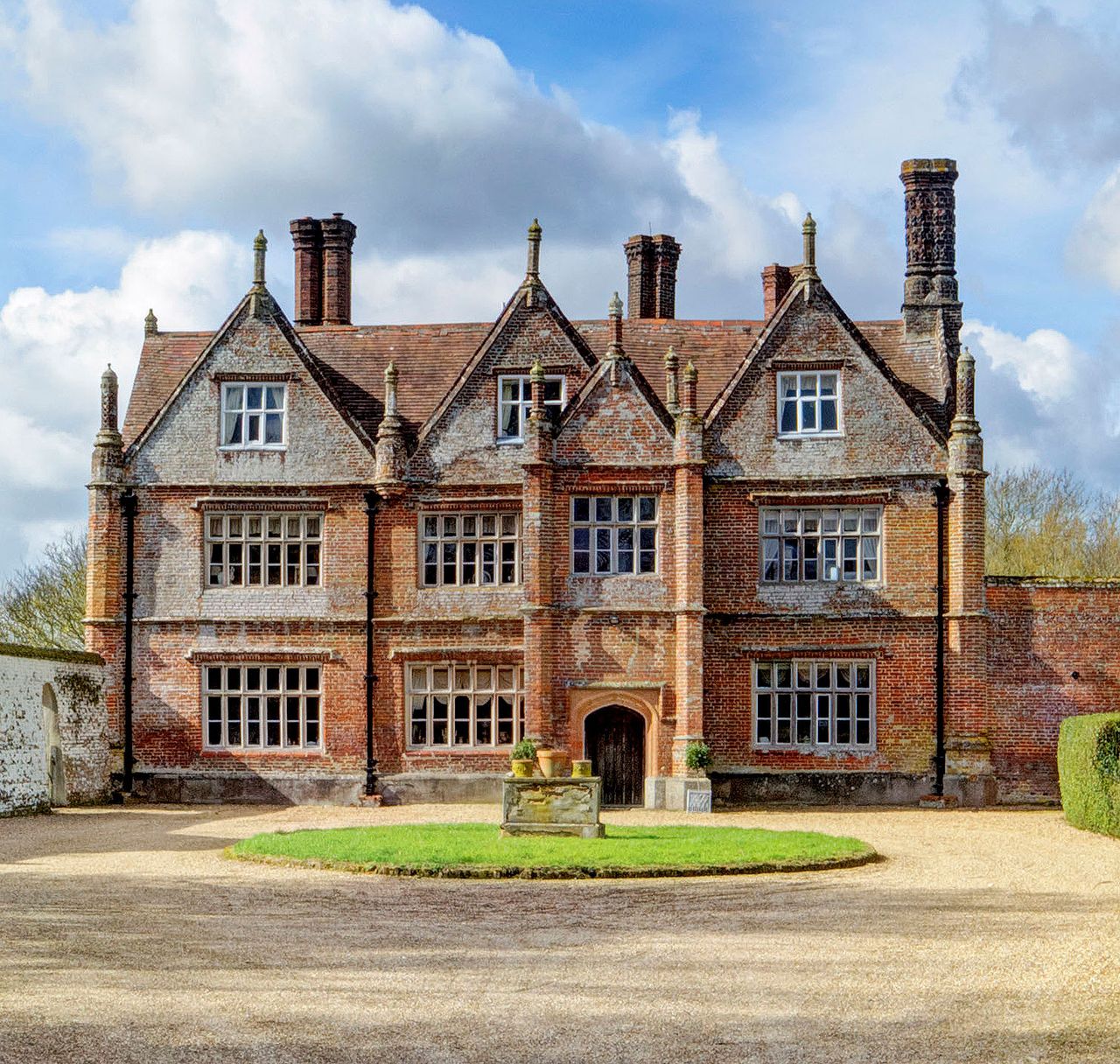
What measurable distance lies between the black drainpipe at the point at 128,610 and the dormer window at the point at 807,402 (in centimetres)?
1231

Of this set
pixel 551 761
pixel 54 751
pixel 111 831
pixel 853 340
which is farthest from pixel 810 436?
pixel 54 751

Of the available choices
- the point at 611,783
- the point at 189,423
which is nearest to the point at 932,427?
the point at 611,783

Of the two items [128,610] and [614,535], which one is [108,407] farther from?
[614,535]

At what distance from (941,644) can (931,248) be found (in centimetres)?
813

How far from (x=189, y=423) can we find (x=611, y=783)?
34.4ft

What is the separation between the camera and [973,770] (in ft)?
99.2

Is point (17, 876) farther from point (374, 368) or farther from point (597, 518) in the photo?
point (374, 368)

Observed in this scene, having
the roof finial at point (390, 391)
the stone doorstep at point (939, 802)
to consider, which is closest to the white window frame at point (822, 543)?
the stone doorstep at point (939, 802)

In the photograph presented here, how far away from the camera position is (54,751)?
30359 mm

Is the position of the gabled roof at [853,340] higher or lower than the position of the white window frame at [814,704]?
higher

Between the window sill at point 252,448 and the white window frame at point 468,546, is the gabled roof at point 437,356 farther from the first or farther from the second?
the white window frame at point 468,546

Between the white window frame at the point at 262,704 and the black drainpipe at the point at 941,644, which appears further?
the white window frame at the point at 262,704

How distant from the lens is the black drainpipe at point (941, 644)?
30.3 metres

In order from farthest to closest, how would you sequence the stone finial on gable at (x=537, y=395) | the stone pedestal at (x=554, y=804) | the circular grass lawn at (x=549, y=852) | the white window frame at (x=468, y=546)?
the white window frame at (x=468, y=546) < the stone finial on gable at (x=537, y=395) < the stone pedestal at (x=554, y=804) < the circular grass lawn at (x=549, y=852)
